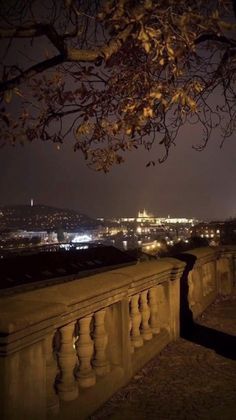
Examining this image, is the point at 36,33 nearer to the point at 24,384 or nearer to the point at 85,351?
the point at 85,351

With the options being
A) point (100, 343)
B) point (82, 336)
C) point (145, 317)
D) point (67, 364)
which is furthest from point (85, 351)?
point (145, 317)

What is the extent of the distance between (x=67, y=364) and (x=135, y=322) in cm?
173

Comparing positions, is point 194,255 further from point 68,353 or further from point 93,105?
point 68,353

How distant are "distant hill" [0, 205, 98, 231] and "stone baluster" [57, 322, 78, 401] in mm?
108590

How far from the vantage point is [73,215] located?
156625 mm

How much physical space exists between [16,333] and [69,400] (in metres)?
1.31

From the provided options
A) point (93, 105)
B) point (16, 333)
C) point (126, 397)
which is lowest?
point (126, 397)

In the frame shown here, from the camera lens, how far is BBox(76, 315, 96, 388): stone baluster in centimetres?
450

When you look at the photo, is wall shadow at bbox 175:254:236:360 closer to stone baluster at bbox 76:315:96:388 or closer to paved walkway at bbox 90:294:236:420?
paved walkway at bbox 90:294:236:420

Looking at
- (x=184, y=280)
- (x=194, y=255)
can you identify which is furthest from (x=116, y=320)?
(x=194, y=255)

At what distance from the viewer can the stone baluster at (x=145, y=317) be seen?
6.12 m

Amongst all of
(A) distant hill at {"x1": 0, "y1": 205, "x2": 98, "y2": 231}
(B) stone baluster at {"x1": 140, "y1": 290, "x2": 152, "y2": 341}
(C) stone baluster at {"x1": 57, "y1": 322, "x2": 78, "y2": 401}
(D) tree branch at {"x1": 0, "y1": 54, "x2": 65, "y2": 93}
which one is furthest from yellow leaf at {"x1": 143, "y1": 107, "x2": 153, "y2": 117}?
(A) distant hill at {"x1": 0, "y1": 205, "x2": 98, "y2": 231}

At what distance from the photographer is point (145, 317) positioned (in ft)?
20.3

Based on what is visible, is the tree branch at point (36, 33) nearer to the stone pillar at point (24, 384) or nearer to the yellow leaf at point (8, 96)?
the yellow leaf at point (8, 96)
